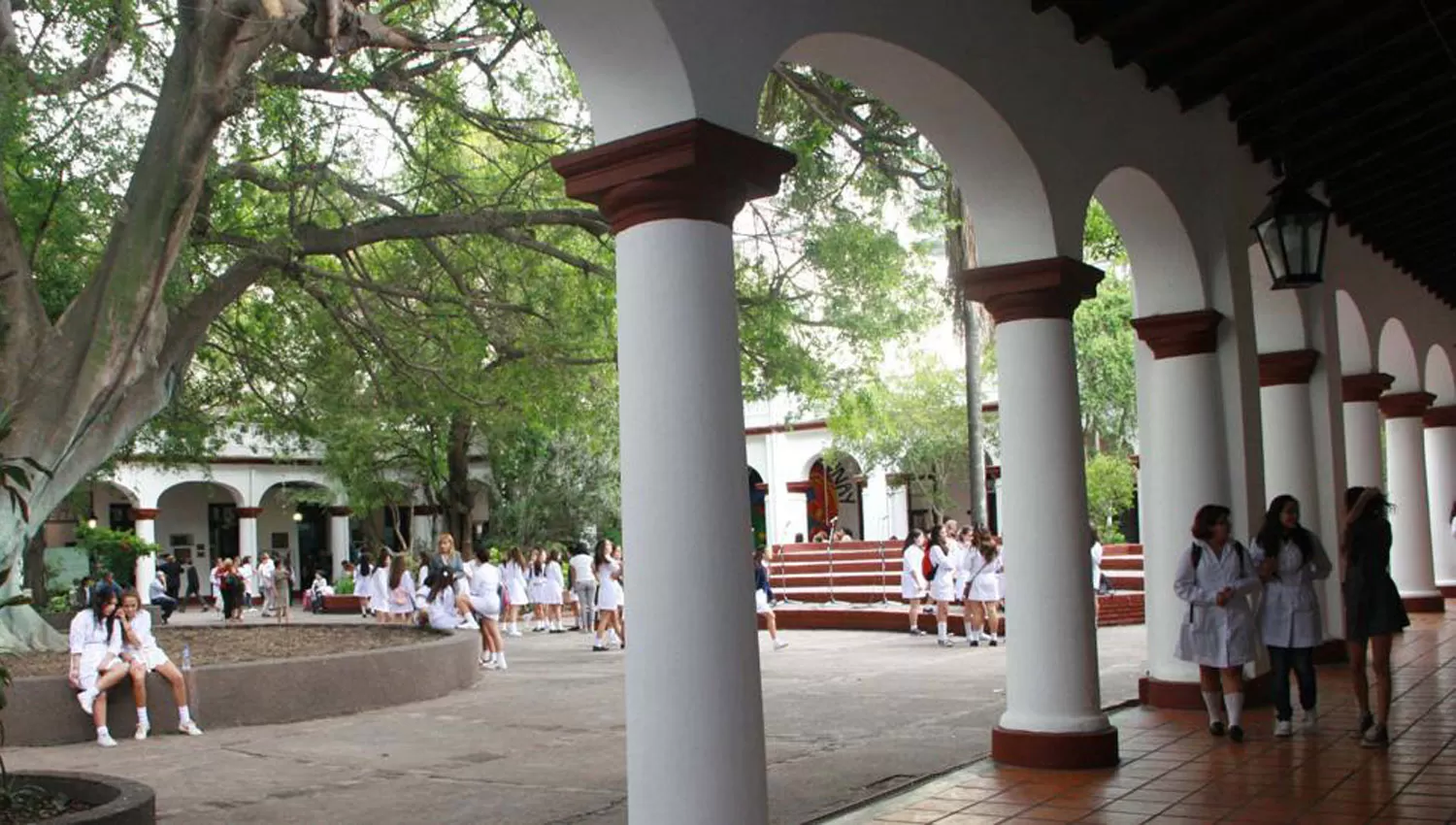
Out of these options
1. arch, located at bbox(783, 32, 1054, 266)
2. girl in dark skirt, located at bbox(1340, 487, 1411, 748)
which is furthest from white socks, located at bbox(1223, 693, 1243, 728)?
arch, located at bbox(783, 32, 1054, 266)

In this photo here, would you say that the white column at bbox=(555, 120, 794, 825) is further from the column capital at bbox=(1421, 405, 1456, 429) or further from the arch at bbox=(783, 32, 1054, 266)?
the column capital at bbox=(1421, 405, 1456, 429)

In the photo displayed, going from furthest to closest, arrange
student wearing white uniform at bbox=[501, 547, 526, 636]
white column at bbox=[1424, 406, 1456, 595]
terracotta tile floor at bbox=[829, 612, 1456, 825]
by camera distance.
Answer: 1. student wearing white uniform at bbox=[501, 547, 526, 636]
2. white column at bbox=[1424, 406, 1456, 595]
3. terracotta tile floor at bbox=[829, 612, 1456, 825]

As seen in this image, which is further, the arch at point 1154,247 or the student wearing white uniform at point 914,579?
the student wearing white uniform at point 914,579

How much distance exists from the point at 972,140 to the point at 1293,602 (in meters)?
3.50

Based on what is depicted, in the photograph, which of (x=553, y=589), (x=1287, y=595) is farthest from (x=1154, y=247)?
(x=553, y=589)

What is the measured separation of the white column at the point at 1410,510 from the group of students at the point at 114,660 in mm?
14060

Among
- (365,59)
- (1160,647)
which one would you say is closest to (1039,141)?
(1160,647)

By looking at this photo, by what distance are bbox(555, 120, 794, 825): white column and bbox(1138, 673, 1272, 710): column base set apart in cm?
564

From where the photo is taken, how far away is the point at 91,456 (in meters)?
13.0

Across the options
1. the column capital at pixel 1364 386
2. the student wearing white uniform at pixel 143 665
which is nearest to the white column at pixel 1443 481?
the column capital at pixel 1364 386

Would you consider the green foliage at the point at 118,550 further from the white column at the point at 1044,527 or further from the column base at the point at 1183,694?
the white column at the point at 1044,527

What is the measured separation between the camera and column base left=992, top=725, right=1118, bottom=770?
7.71 m

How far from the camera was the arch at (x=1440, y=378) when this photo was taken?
19781 mm

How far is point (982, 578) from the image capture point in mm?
17672
